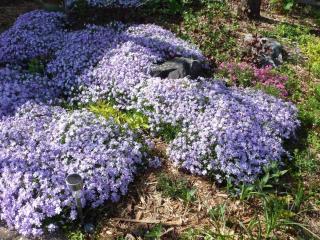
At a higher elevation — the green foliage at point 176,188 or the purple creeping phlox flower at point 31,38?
the purple creeping phlox flower at point 31,38

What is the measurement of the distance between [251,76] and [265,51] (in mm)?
989

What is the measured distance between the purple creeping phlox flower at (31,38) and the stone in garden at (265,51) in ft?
12.8

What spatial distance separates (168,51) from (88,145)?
10.4 feet

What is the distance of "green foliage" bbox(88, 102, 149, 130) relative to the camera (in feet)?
21.1

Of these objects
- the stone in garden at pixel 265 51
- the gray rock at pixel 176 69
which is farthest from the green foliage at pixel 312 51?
the gray rock at pixel 176 69

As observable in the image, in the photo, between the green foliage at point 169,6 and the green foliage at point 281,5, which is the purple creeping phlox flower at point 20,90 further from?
the green foliage at point 281,5

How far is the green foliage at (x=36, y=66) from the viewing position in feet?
25.1

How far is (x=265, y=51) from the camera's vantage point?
8.59 metres

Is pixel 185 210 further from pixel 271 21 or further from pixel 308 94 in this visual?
pixel 271 21

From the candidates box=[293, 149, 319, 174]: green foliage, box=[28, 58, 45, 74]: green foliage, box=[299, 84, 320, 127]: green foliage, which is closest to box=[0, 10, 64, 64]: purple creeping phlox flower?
box=[28, 58, 45, 74]: green foliage

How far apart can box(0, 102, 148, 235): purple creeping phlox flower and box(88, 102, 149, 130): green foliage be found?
0.78 feet

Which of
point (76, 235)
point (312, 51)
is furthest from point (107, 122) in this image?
point (312, 51)

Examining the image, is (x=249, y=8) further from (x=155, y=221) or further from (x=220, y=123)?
(x=155, y=221)

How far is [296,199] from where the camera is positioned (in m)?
5.29
